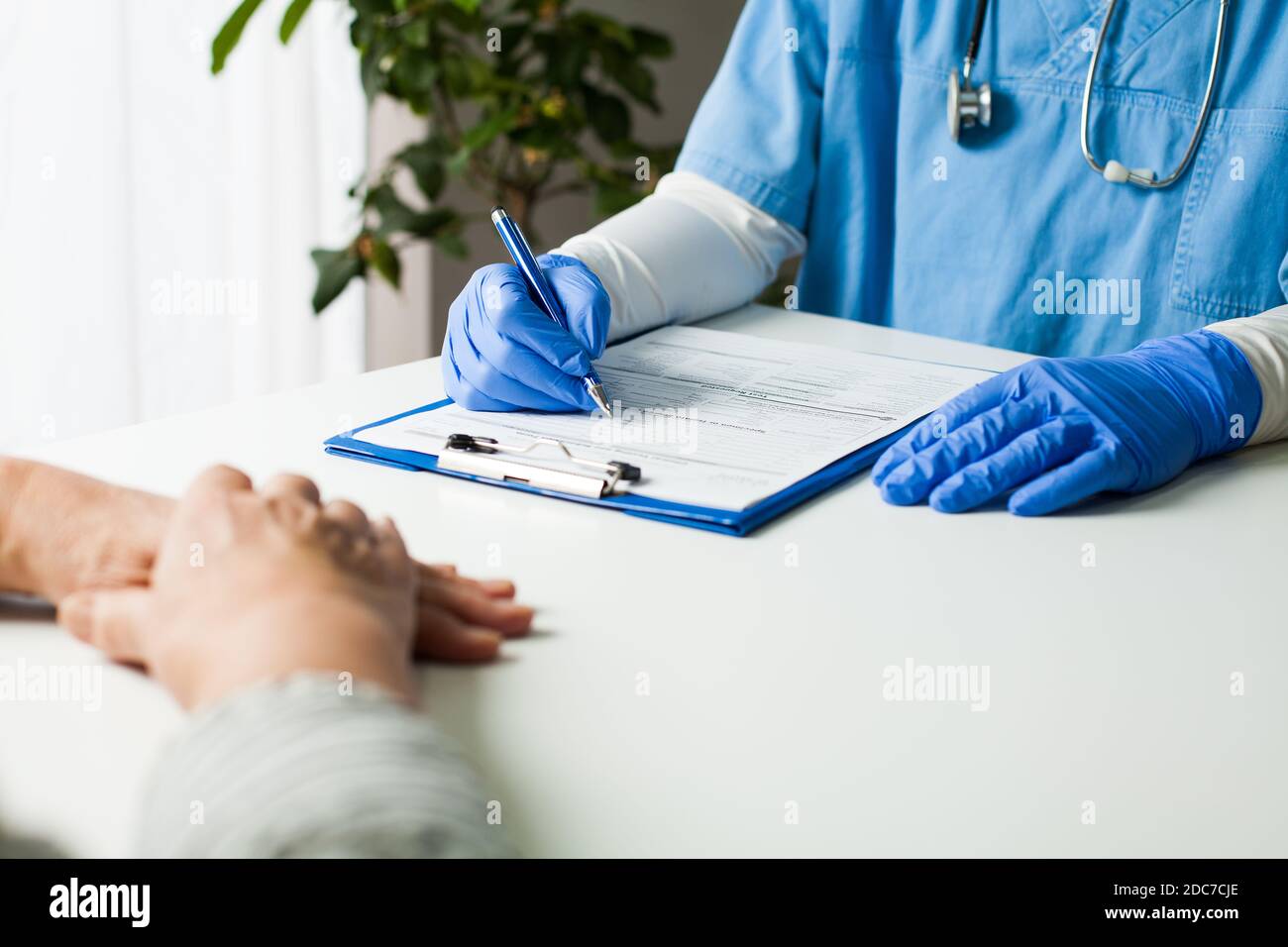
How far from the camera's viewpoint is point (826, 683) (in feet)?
1.86

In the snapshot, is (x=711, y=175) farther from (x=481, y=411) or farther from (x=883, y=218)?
(x=481, y=411)

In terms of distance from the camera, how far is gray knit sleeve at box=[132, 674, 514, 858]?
399 millimetres

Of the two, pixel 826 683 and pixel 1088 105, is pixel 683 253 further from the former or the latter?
pixel 826 683

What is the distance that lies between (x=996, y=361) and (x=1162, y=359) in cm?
18

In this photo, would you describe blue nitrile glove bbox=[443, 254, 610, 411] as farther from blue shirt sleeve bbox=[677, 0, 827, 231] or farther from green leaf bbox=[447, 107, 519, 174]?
green leaf bbox=[447, 107, 519, 174]

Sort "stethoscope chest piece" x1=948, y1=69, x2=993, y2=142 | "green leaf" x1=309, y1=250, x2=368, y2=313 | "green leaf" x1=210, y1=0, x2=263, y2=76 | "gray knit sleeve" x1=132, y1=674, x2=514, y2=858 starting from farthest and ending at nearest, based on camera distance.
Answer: "green leaf" x1=309, y1=250, x2=368, y2=313 < "green leaf" x1=210, y1=0, x2=263, y2=76 < "stethoscope chest piece" x1=948, y1=69, x2=993, y2=142 < "gray knit sleeve" x1=132, y1=674, x2=514, y2=858

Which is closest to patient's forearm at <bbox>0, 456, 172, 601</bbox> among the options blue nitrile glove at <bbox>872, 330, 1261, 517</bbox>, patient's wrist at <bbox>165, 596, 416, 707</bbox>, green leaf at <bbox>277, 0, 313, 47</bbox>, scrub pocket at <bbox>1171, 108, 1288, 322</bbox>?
patient's wrist at <bbox>165, 596, 416, 707</bbox>

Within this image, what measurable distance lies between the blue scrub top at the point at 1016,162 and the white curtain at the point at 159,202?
0.99 m

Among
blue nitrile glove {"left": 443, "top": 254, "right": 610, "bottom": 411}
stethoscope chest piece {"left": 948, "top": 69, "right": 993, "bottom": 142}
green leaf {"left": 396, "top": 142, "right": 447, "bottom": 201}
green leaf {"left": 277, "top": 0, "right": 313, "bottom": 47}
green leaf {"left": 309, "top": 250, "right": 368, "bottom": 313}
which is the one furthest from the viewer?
green leaf {"left": 396, "top": 142, "right": 447, "bottom": 201}

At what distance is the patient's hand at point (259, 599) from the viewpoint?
1.62 ft

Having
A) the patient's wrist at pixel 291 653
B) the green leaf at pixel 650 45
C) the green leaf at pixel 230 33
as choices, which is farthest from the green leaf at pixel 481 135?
the patient's wrist at pixel 291 653

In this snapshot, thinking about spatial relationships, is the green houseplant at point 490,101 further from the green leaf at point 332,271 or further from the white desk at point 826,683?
the white desk at point 826,683

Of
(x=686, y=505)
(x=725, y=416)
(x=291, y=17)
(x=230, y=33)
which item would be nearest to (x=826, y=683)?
(x=686, y=505)

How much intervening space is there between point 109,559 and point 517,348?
Result: 359 millimetres
